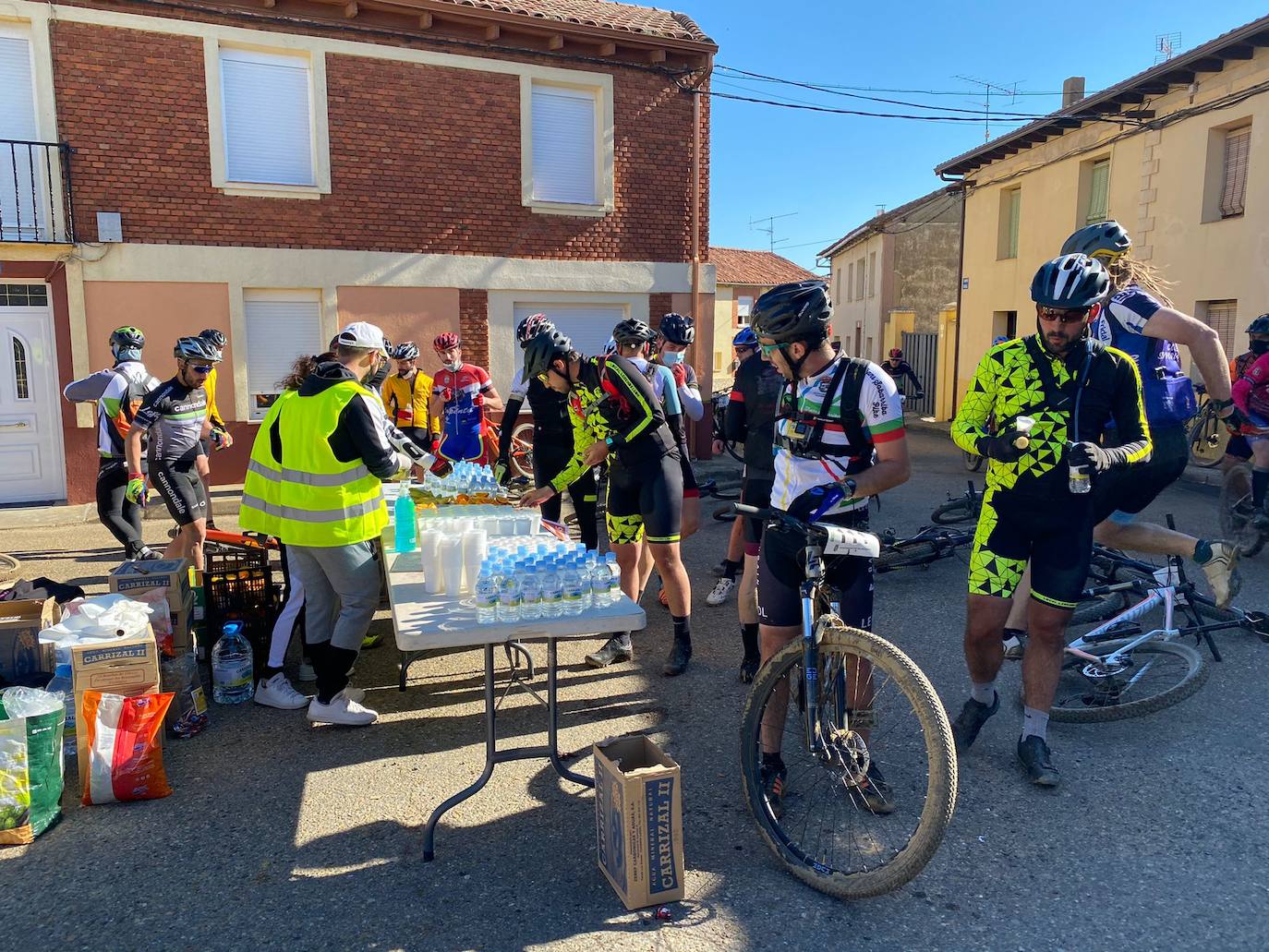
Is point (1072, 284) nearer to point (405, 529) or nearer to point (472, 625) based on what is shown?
→ point (472, 625)

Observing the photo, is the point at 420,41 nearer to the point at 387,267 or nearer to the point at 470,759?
the point at 387,267

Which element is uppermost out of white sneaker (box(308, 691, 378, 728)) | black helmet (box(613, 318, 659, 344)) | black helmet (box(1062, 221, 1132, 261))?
black helmet (box(1062, 221, 1132, 261))

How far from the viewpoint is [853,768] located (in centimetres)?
309

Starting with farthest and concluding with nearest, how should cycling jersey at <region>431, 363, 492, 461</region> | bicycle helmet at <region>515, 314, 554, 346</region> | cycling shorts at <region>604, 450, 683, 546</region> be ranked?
cycling jersey at <region>431, 363, 492, 461</region>
bicycle helmet at <region>515, 314, 554, 346</region>
cycling shorts at <region>604, 450, 683, 546</region>

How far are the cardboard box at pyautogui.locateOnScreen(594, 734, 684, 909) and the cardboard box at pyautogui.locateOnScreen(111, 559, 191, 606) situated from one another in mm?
2957

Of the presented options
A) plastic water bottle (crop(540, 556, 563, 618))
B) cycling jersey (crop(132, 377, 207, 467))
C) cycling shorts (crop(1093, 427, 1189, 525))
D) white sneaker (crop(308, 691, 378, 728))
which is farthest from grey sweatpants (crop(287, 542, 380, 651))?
cycling shorts (crop(1093, 427, 1189, 525))

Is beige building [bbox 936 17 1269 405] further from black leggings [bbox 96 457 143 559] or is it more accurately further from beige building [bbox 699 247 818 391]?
beige building [bbox 699 247 818 391]

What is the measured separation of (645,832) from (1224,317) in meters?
14.6

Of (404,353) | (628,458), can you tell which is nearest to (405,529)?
(628,458)

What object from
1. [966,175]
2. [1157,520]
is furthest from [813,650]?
[966,175]

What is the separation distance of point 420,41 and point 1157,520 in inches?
436

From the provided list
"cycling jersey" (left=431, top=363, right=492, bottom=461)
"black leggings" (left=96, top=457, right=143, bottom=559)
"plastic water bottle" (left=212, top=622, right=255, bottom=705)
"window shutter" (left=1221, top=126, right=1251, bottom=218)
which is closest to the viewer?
"plastic water bottle" (left=212, top=622, right=255, bottom=705)

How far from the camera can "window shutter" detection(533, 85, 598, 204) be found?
13330 millimetres

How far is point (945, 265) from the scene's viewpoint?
31781mm
